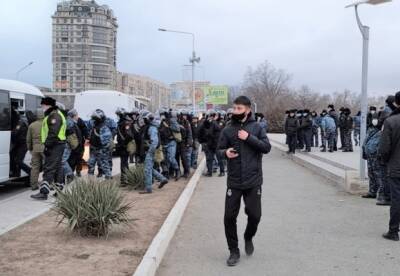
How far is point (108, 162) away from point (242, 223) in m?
5.30

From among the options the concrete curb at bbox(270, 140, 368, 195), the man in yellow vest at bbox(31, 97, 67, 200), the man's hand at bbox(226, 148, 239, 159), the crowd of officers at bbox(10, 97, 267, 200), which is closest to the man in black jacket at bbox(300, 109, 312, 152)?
the concrete curb at bbox(270, 140, 368, 195)

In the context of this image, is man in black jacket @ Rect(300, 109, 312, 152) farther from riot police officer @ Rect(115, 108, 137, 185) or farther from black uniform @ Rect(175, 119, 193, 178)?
riot police officer @ Rect(115, 108, 137, 185)

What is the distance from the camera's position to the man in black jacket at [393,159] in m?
6.96

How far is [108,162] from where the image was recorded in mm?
12664

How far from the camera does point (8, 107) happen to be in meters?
11.5

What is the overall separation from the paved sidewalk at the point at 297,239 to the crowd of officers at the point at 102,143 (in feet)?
5.92

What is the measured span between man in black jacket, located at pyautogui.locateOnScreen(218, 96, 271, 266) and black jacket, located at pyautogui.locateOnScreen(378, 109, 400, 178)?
2109 millimetres

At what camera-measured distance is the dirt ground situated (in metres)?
5.50

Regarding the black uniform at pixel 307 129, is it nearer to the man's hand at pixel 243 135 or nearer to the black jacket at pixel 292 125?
the black jacket at pixel 292 125

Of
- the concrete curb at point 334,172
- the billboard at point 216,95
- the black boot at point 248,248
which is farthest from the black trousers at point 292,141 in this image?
the billboard at point 216,95

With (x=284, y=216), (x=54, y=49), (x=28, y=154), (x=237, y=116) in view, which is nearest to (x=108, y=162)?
(x=28, y=154)

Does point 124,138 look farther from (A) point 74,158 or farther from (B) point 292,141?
(B) point 292,141

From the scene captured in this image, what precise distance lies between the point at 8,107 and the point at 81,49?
64268 mm

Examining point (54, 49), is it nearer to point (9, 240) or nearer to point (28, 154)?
point (28, 154)
